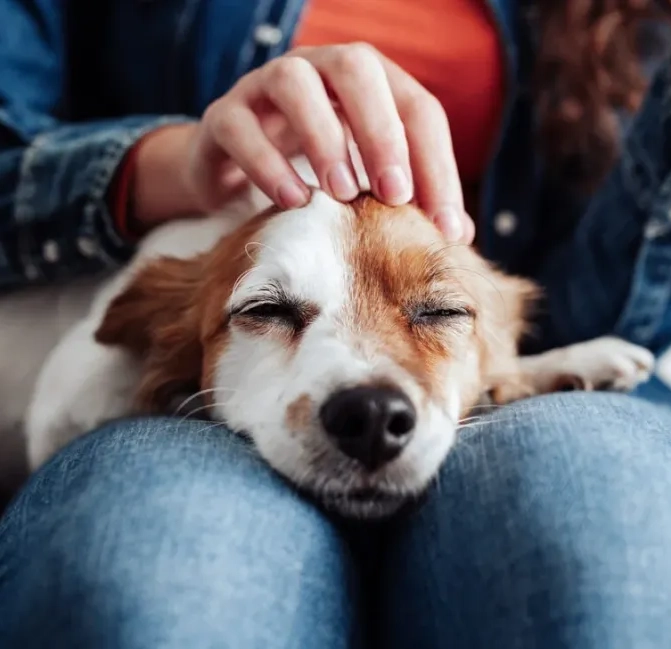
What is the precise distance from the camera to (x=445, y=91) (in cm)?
139

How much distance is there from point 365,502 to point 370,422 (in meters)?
0.10

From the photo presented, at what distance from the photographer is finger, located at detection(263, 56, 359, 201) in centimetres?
96

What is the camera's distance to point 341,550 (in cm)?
80

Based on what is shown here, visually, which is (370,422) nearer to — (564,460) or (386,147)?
(564,460)

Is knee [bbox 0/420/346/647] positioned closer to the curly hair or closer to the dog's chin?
the dog's chin

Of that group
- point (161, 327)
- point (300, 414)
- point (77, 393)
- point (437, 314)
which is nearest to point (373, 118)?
point (437, 314)

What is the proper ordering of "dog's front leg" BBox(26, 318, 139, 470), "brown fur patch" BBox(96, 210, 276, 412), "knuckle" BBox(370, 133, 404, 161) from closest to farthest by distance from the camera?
"knuckle" BBox(370, 133, 404, 161), "brown fur patch" BBox(96, 210, 276, 412), "dog's front leg" BBox(26, 318, 139, 470)

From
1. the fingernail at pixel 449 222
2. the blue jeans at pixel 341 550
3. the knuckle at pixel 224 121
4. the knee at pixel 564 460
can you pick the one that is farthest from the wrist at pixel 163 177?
the knee at pixel 564 460

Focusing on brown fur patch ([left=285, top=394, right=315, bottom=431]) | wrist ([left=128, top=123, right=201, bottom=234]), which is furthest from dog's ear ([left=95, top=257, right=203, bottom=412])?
brown fur patch ([left=285, top=394, right=315, bottom=431])

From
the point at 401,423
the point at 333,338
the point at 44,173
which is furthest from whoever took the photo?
the point at 44,173

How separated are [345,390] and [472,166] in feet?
2.65

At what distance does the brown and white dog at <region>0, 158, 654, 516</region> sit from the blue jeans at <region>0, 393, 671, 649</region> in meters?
0.06

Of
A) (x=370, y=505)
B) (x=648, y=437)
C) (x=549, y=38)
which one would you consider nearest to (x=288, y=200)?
(x=370, y=505)

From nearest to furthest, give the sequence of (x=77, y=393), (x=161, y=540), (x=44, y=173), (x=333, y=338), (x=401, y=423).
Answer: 1. (x=161, y=540)
2. (x=401, y=423)
3. (x=333, y=338)
4. (x=77, y=393)
5. (x=44, y=173)
